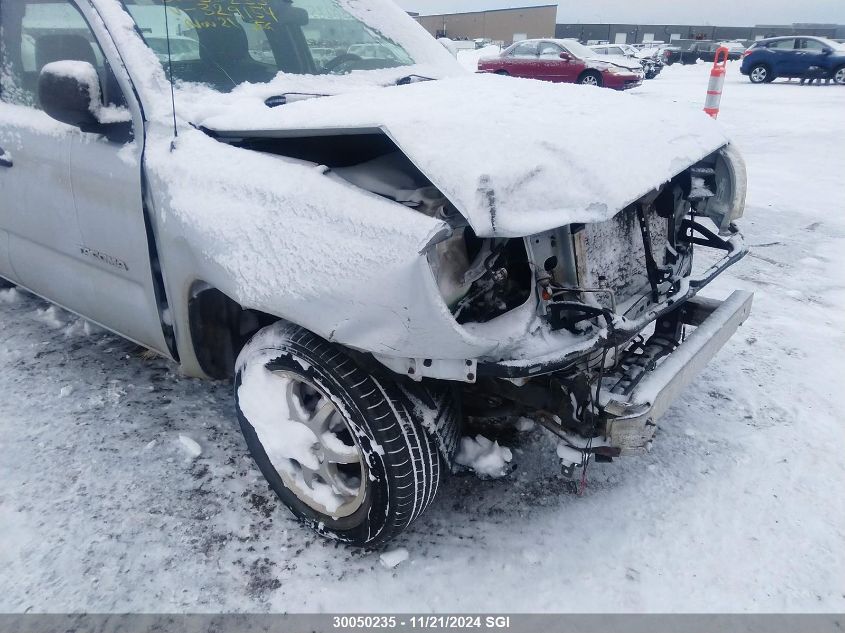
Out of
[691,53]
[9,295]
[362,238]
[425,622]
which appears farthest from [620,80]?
[691,53]

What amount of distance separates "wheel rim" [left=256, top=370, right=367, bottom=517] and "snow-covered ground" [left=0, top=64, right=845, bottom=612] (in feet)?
0.63

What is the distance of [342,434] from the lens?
2.21 m

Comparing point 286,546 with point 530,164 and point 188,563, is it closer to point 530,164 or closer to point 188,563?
point 188,563

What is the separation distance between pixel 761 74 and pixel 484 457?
21807 millimetres

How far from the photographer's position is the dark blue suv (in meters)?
18.6

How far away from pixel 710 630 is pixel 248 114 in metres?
2.27

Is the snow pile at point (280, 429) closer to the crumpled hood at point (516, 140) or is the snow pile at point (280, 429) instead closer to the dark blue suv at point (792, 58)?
the crumpled hood at point (516, 140)

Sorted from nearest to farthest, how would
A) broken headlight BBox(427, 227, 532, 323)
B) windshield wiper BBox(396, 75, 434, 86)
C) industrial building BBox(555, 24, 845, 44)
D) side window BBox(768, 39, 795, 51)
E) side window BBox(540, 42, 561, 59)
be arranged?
broken headlight BBox(427, 227, 532, 323)
windshield wiper BBox(396, 75, 434, 86)
side window BBox(540, 42, 561, 59)
side window BBox(768, 39, 795, 51)
industrial building BBox(555, 24, 845, 44)

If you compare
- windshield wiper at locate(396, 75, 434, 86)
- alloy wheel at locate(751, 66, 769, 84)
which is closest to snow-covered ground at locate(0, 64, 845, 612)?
windshield wiper at locate(396, 75, 434, 86)

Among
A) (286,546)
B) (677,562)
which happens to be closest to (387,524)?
(286,546)

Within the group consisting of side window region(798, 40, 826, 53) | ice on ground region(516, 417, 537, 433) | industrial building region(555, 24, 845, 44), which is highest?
industrial building region(555, 24, 845, 44)

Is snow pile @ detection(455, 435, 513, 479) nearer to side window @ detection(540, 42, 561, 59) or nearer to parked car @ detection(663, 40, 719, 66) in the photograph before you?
side window @ detection(540, 42, 561, 59)

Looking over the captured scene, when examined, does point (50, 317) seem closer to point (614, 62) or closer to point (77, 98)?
point (77, 98)

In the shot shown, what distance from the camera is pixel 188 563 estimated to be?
6.99ft
